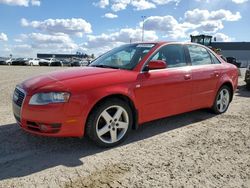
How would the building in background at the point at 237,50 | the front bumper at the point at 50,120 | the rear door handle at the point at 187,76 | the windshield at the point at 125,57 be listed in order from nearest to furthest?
1. the front bumper at the point at 50,120
2. the windshield at the point at 125,57
3. the rear door handle at the point at 187,76
4. the building in background at the point at 237,50

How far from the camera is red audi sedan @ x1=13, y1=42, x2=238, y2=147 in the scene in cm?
421

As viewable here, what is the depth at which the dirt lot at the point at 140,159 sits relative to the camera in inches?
140

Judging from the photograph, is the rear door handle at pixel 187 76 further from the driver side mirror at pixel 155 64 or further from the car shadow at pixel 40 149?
the car shadow at pixel 40 149

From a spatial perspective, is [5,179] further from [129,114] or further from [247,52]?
[247,52]

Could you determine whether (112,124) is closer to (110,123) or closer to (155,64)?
(110,123)

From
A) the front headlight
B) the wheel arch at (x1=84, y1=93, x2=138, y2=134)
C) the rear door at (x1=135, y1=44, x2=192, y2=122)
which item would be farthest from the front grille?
the rear door at (x1=135, y1=44, x2=192, y2=122)

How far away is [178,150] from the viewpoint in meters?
4.53

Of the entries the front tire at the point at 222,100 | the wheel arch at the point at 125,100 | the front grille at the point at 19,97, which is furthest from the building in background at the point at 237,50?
the front grille at the point at 19,97

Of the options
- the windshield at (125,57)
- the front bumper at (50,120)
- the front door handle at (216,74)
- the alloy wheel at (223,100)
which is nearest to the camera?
the front bumper at (50,120)

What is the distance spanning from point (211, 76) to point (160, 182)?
334 cm

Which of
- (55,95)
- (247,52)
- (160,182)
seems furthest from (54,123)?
(247,52)

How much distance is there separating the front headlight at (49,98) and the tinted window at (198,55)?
2.83 metres

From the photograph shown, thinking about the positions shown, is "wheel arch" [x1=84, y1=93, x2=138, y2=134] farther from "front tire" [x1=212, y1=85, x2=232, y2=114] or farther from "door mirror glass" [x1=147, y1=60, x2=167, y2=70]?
"front tire" [x1=212, y1=85, x2=232, y2=114]

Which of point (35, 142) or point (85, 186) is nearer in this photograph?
point (85, 186)
